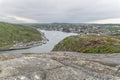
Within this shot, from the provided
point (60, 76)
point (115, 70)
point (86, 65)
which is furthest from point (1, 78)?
point (115, 70)

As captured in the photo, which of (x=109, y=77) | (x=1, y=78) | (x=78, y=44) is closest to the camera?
(x=1, y=78)

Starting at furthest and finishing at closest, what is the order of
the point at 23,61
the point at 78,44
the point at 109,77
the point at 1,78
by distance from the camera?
the point at 78,44, the point at 23,61, the point at 109,77, the point at 1,78

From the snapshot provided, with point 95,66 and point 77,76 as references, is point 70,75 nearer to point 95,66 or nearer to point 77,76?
point 77,76

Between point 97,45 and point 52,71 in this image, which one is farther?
point 97,45

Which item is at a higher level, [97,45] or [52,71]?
[52,71]

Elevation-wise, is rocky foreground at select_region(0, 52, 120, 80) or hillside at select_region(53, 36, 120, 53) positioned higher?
rocky foreground at select_region(0, 52, 120, 80)

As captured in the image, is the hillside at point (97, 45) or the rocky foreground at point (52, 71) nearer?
the rocky foreground at point (52, 71)

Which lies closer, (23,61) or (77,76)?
(77,76)

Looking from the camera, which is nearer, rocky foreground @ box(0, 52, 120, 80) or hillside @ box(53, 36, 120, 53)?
rocky foreground @ box(0, 52, 120, 80)

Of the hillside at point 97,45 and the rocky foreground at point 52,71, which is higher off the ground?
the rocky foreground at point 52,71

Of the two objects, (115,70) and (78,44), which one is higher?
(115,70)
